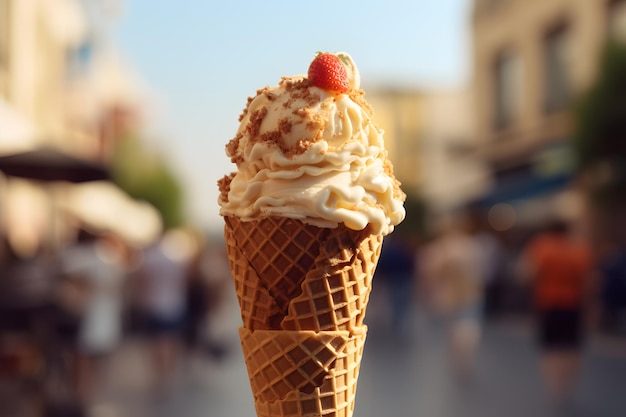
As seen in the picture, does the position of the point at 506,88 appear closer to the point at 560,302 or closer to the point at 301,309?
the point at 560,302

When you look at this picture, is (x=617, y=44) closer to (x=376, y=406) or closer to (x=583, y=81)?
(x=583, y=81)

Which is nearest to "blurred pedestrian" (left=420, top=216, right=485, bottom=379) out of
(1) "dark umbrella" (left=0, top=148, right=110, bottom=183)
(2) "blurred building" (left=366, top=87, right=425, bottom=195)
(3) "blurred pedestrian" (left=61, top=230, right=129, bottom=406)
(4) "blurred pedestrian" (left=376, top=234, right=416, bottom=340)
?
(4) "blurred pedestrian" (left=376, top=234, right=416, bottom=340)

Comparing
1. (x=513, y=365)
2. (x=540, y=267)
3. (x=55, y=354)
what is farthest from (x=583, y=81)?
(x=55, y=354)

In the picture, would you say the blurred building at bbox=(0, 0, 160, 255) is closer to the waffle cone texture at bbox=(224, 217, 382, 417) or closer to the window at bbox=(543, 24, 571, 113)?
the waffle cone texture at bbox=(224, 217, 382, 417)

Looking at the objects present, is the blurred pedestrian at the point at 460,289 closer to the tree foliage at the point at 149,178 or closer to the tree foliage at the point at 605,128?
the tree foliage at the point at 605,128

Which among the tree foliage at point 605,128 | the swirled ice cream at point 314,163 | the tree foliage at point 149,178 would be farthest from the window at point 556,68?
the tree foliage at point 149,178

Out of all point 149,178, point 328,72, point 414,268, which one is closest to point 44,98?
point 414,268
